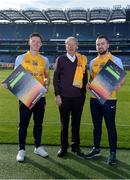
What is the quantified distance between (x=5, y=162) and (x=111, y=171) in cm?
157

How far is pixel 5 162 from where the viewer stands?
5.71 metres

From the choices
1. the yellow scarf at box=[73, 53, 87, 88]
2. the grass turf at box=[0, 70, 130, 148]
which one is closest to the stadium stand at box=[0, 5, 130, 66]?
the grass turf at box=[0, 70, 130, 148]

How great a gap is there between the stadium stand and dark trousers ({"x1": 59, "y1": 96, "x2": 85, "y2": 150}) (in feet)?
196

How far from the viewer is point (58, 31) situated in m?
72.8

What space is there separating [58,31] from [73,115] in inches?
2653

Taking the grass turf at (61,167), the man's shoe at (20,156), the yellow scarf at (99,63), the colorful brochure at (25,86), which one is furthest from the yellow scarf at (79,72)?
the man's shoe at (20,156)

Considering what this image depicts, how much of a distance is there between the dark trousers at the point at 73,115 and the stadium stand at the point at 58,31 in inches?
2349

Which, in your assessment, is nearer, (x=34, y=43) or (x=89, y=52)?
(x=34, y=43)

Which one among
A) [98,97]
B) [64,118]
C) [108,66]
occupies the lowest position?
[64,118]

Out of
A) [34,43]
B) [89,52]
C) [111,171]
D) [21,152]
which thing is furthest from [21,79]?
[89,52]

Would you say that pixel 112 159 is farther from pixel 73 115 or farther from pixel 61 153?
pixel 73 115

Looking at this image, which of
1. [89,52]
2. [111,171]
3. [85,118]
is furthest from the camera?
[89,52]

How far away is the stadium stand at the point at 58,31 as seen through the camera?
2638 inches

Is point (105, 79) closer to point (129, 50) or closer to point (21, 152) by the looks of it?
point (21, 152)
